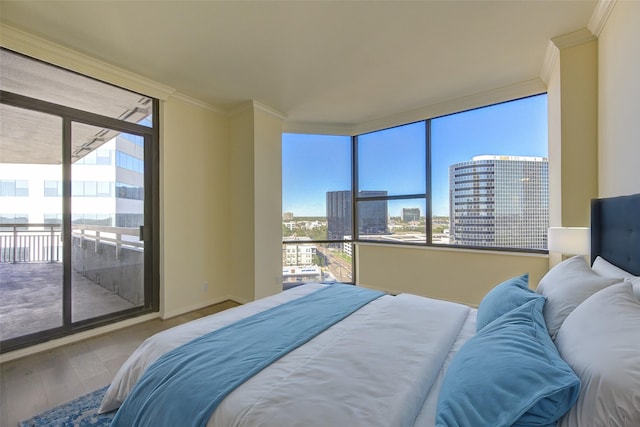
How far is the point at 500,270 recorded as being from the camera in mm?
3170

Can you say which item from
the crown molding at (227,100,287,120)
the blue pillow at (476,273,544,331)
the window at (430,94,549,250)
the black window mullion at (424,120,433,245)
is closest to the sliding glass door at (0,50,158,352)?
the crown molding at (227,100,287,120)

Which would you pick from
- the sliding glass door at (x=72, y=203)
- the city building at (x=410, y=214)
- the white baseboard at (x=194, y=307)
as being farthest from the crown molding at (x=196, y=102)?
the city building at (x=410, y=214)

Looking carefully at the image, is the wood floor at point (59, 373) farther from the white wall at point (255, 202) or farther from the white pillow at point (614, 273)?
the white pillow at point (614, 273)

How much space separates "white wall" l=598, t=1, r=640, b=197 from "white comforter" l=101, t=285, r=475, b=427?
138 cm

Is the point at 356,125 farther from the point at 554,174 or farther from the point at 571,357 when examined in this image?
the point at 571,357

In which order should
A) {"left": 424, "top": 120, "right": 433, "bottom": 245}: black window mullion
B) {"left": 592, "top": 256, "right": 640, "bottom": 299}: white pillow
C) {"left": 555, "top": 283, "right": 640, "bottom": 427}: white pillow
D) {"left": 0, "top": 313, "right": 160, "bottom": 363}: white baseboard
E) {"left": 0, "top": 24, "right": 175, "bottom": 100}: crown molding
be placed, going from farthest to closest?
{"left": 424, "top": 120, "right": 433, "bottom": 245}: black window mullion < {"left": 0, "top": 313, "right": 160, "bottom": 363}: white baseboard < {"left": 0, "top": 24, "right": 175, "bottom": 100}: crown molding < {"left": 592, "top": 256, "right": 640, "bottom": 299}: white pillow < {"left": 555, "top": 283, "right": 640, "bottom": 427}: white pillow

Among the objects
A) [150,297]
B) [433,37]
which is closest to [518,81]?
[433,37]

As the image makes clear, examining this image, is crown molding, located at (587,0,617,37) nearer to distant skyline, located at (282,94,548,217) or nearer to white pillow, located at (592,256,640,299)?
distant skyline, located at (282,94,548,217)

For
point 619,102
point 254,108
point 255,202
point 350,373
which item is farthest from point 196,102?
point 619,102

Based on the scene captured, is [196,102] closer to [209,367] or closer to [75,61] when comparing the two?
[75,61]

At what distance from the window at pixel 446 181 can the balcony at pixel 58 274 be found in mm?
2115

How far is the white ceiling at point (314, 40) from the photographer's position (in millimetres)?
1900

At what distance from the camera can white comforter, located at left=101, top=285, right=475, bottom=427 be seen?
0.86m

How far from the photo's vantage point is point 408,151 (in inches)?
156
